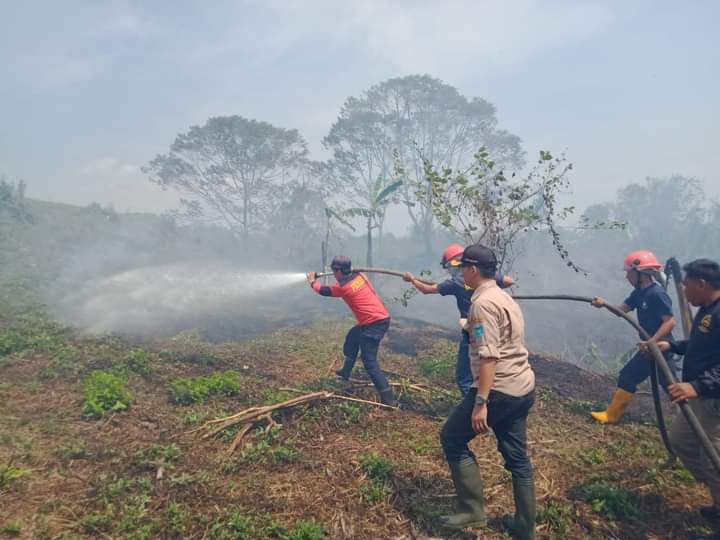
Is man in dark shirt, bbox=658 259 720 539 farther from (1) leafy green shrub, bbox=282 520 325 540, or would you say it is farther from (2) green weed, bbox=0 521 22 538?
(2) green weed, bbox=0 521 22 538

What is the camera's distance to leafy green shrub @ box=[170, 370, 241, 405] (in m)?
6.54

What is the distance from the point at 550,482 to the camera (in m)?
4.59

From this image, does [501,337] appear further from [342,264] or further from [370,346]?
[342,264]

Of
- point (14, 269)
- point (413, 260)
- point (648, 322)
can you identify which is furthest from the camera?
point (413, 260)

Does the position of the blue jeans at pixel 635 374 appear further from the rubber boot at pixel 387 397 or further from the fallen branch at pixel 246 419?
the fallen branch at pixel 246 419

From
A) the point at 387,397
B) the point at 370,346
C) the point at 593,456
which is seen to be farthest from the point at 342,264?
the point at 593,456

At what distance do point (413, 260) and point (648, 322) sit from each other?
98.1 feet

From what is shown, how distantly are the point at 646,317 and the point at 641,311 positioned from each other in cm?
14

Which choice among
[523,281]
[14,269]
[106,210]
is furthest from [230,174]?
[523,281]

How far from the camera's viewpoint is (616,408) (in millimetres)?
6230

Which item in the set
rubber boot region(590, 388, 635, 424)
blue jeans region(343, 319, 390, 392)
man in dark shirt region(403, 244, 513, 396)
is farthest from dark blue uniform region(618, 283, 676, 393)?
blue jeans region(343, 319, 390, 392)

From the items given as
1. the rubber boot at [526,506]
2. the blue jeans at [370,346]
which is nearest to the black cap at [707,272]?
the rubber boot at [526,506]

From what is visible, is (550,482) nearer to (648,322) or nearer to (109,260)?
(648,322)

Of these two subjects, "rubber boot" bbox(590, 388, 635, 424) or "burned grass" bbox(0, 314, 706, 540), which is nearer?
"burned grass" bbox(0, 314, 706, 540)
